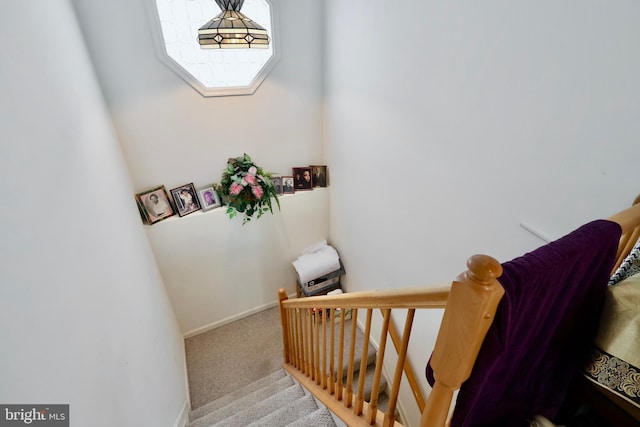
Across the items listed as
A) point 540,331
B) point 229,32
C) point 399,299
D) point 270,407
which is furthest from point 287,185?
point 540,331

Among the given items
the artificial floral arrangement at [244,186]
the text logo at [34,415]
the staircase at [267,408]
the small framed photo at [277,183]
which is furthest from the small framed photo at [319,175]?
the text logo at [34,415]

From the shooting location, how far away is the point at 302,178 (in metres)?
3.06

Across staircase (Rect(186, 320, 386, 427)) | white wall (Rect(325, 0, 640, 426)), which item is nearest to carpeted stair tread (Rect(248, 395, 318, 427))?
staircase (Rect(186, 320, 386, 427))

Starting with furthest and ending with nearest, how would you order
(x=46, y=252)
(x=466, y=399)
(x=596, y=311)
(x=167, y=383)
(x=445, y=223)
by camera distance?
(x=167, y=383)
(x=445, y=223)
(x=46, y=252)
(x=596, y=311)
(x=466, y=399)

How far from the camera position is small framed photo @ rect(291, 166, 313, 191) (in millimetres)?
3018

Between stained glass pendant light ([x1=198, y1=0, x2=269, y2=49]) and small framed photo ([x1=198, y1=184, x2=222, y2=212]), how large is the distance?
1.21 meters

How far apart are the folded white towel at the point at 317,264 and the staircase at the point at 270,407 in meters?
0.76

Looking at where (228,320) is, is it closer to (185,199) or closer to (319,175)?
(185,199)

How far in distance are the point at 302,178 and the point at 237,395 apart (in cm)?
211

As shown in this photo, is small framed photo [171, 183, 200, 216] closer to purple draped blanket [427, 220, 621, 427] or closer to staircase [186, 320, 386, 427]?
staircase [186, 320, 386, 427]

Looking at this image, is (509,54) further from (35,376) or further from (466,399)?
(35,376)

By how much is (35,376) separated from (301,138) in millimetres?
2513

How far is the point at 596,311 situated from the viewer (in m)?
0.74

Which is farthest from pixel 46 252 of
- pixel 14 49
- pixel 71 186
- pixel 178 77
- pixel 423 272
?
pixel 423 272
